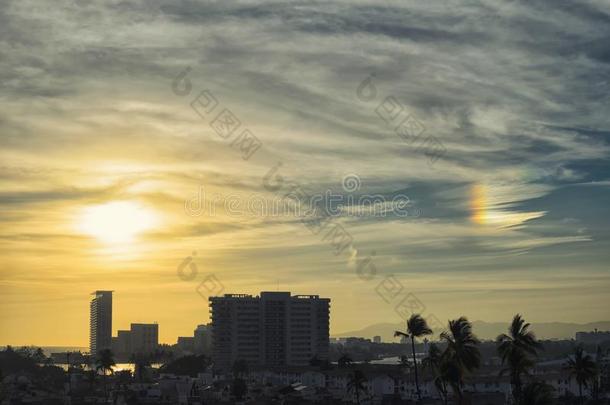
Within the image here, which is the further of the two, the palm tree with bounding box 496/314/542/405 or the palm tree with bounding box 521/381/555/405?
the palm tree with bounding box 496/314/542/405

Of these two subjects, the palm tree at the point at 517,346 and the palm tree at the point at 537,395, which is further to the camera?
the palm tree at the point at 517,346

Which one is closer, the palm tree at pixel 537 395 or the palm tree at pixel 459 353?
the palm tree at pixel 537 395

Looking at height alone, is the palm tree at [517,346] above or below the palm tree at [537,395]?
above

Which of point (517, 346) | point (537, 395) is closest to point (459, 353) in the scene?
point (517, 346)

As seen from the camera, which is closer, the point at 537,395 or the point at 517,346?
the point at 537,395

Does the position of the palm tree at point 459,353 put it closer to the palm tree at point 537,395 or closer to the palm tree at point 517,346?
the palm tree at point 517,346

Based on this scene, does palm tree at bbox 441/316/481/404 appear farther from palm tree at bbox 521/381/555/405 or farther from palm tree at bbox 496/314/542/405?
palm tree at bbox 521/381/555/405

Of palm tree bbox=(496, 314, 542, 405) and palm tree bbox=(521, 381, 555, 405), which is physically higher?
palm tree bbox=(496, 314, 542, 405)

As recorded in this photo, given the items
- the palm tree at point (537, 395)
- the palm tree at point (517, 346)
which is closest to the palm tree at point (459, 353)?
the palm tree at point (517, 346)

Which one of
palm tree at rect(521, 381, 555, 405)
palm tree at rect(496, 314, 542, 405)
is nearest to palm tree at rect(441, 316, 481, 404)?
palm tree at rect(496, 314, 542, 405)

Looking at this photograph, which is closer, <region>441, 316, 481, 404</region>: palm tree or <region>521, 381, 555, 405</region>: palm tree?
<region>521, 381, 555, 405</region>: palm tree

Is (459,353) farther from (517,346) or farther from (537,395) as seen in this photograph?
(537,395)

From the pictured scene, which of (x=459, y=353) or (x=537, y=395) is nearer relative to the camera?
(x=537, y=395)
